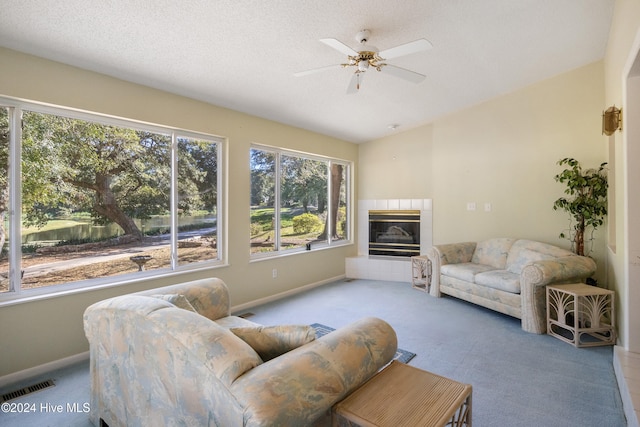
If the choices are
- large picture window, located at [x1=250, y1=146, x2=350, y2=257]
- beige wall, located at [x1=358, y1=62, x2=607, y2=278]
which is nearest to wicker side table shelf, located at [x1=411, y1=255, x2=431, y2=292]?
beige wall, located at [x1=358, y1=62, x2=607, y2=278]

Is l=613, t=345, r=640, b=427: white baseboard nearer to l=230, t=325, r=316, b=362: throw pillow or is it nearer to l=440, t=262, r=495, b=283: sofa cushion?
l=440, t=262, r=495, b=283: sofa cushion

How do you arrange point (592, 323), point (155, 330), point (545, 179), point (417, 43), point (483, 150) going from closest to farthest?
point (155, 330)
point (417, 43)
point (592, 323)
point (545, 179)
point (483, 150)

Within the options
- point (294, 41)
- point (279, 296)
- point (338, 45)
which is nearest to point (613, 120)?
point (338, 45)

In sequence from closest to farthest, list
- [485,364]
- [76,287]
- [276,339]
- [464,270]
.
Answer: [276,339] < [485,364] < [76,287] < [464,270]

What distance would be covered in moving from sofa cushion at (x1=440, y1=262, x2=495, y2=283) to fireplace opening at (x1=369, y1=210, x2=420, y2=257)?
43.5 inches

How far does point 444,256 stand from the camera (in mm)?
4535

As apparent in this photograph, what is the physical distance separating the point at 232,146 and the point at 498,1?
2.97 metres

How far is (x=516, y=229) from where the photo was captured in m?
4.50

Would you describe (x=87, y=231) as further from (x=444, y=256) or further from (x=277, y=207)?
(x=444, y=256)

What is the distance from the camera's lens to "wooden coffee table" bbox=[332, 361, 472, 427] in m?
1.16

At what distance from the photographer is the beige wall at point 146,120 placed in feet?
7.98

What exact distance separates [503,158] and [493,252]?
1374 millimetres

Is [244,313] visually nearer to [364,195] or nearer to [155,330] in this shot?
[155,330]

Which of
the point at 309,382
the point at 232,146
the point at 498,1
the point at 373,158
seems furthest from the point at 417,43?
the point at 373,158
